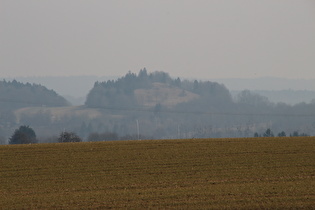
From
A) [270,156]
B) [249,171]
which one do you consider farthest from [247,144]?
[249,171]

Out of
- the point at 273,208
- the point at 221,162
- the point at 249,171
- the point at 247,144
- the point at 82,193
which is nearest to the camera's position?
the point at 273,208

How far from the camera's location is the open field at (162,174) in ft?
96.5

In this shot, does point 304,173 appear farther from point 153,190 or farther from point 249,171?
point 153,190

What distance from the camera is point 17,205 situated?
29.5 meters

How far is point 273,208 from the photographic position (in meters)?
27.3

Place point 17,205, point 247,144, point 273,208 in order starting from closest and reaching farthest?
point 273,208
point 17,205
point 247,144

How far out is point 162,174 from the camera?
39.3 meters

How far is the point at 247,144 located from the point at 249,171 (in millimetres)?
13711

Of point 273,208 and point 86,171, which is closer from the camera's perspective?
point 273,208

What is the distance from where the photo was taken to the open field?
29406mm

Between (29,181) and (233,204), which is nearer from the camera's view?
(233,204)

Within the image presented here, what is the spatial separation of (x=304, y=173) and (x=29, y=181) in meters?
14.9

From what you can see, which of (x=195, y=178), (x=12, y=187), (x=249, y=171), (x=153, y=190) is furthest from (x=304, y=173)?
(x=12, y=187)

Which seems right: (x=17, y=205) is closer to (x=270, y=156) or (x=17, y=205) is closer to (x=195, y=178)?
(x=195, y=178)
